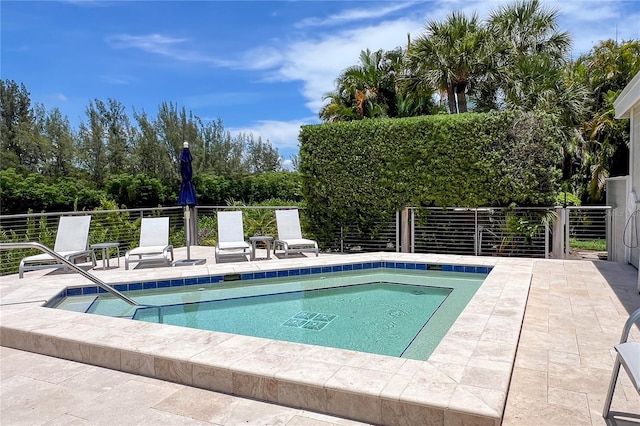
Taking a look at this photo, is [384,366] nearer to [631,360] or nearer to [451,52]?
[631,360]

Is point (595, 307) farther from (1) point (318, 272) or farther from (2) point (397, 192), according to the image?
(2) point (397, 192)

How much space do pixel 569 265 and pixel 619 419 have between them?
6.16m

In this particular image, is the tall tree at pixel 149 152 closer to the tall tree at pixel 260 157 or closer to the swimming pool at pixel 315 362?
the tall tree at pixel 260 157

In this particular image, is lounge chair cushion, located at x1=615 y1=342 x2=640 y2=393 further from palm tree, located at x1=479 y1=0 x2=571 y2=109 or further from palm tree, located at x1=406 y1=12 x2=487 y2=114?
palm tree, located at x1=406 y1=12 x2=487 y2=114

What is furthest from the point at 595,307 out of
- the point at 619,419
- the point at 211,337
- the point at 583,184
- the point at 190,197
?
the point at 583,184

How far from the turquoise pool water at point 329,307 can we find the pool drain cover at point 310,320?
0.01 metres

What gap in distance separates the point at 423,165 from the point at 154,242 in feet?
20.6

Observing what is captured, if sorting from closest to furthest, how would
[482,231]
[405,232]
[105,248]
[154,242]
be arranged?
[105,248] < [154,242] < [482,231] < [405,232]

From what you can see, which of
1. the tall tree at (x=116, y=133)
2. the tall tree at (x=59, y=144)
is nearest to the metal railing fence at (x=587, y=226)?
the tall tree at (x=116, y=133)

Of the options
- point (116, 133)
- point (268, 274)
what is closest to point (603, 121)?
point (268, 274)

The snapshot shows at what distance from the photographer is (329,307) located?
6.49m

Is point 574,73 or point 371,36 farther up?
point 371,36

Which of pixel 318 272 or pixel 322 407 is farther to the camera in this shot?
→ pixel 318 272

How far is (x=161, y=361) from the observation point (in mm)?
3740
